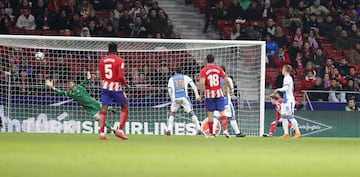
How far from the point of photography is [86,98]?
21.1 meters

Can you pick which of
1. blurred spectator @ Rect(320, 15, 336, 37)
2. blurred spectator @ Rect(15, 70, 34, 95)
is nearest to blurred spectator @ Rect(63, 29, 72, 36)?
blurred spectator @ Rect(15, 70, 34, 95)

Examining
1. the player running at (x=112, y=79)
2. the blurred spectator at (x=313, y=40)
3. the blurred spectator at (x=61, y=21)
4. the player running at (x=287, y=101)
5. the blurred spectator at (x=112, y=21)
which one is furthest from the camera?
the blurred spectator at (x=313, y=40)

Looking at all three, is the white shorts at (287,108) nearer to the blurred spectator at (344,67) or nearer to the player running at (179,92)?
the player running at (179,92)

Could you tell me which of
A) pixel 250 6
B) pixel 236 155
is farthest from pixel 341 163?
pixel 250 6

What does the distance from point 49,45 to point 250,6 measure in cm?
909

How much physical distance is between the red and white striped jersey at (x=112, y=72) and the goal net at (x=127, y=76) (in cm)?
512

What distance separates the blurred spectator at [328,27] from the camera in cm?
3102

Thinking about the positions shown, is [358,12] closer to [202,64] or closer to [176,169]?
[202,64]

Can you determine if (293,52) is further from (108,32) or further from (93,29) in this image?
(93,29)

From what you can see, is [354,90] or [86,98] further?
[354,90]

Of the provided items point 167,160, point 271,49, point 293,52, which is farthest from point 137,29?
point 167,160

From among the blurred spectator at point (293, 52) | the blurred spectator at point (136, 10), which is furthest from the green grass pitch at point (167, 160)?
the blurred spectator at point (293, 52)

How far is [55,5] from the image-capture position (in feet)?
91.2

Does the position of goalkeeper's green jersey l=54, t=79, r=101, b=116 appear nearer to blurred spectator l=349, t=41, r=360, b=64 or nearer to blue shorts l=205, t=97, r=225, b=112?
blue shorts l=205, t=97, r=225, b=112
